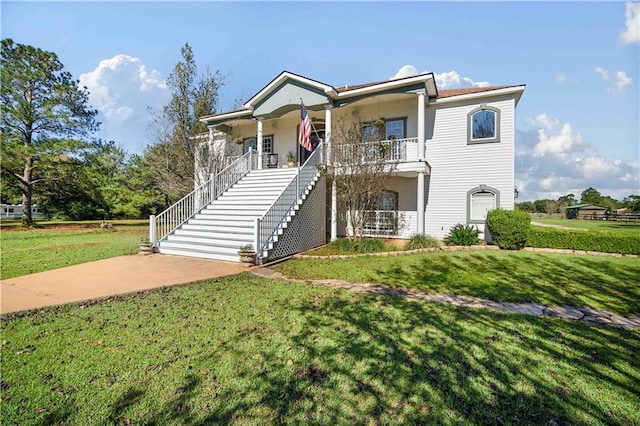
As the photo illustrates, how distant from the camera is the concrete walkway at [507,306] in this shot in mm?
4418

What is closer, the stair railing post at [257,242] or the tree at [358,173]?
the stair railing post at [257,242]

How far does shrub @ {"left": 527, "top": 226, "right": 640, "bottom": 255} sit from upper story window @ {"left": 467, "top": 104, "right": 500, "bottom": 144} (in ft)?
13.0

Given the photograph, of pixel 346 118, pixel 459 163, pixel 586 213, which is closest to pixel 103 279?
pixel 346 118

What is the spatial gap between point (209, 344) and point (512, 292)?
547 centimetres

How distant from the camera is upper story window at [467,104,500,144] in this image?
1182cm

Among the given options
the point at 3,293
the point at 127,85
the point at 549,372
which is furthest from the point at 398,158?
the point at 127,85

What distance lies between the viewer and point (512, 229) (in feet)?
33.9

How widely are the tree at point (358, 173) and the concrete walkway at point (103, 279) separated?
5005 millimetres

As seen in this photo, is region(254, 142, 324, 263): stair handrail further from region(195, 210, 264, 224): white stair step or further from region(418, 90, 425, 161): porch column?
region(418, 90, 425, 161): porch column

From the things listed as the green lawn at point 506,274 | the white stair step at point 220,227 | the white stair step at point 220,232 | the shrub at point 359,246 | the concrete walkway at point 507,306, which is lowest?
the concrete walkway at point 507,306

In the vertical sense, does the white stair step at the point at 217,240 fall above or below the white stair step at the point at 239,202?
below

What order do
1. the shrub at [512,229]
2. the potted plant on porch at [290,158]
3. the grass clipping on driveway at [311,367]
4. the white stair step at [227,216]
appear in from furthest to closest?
the potted plant on porch at [290,158], the shrub at [512,229], the white stair step at [227,216], the grass clipping on driveway at [311,367]

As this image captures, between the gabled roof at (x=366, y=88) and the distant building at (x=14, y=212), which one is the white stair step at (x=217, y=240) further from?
the distant building at (x=14, y=212)

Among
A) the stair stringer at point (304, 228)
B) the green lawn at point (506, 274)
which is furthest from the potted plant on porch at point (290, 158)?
the green lawn at point (506, 274)
